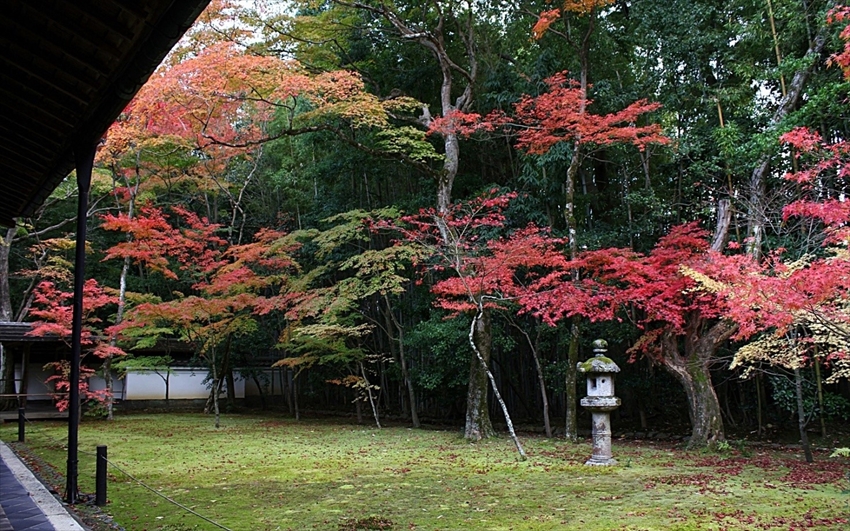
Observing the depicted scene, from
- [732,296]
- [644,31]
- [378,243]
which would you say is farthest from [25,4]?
[378,243]

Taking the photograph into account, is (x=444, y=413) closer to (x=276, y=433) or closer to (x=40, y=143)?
(x=276, y=433)

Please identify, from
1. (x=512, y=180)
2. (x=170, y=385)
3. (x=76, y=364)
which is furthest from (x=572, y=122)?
(x=170, y=385)

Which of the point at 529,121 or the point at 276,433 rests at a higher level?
the point at 529,121

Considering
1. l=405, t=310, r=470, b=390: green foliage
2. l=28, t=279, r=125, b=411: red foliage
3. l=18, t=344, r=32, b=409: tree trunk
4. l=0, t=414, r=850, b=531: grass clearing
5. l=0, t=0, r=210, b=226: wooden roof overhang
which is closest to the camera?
l=0, t=0, r=210, b=226: wooden roof overhang

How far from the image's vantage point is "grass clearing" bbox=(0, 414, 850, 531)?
4.70 meters

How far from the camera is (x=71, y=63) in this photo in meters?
3.06

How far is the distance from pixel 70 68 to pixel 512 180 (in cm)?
1009

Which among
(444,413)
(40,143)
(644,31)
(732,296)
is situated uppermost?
(644,31)

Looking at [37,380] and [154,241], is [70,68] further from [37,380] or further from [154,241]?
[37,380]

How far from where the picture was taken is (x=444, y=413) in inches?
569

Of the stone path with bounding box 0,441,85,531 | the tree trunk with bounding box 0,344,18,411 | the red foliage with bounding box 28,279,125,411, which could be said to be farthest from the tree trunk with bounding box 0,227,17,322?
the stone path with bounding box 0,441,85,531

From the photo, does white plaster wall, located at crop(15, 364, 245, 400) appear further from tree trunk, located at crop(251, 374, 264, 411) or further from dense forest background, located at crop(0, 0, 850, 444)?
tree trunk, located at crop(251, 374, 264, 411)

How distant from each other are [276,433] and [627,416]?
24.1 feet

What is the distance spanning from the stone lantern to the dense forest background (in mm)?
1242
